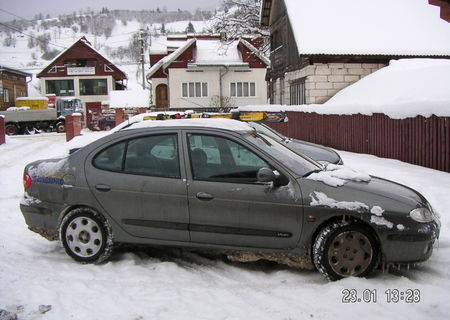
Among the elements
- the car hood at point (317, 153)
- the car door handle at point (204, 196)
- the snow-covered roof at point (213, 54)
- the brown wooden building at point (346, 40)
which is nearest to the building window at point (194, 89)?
the snow-covered roof at point (213, 54)

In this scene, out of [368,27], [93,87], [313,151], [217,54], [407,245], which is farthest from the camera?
[93,87]

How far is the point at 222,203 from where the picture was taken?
4516 mm

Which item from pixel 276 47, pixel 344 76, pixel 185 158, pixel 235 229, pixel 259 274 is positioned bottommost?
pixel 259 274

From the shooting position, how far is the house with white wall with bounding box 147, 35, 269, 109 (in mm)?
38656

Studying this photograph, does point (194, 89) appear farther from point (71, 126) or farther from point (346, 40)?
point (346, 40)

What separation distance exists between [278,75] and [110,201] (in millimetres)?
23233

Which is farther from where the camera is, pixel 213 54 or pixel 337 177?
pixel 213 54

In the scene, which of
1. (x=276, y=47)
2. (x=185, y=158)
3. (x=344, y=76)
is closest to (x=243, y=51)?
(x=276, y=47)

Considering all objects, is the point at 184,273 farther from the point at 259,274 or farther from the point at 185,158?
the point at 185,158

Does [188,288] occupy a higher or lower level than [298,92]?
lower

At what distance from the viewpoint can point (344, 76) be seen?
20.8 metres

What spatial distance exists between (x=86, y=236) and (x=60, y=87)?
52325mm

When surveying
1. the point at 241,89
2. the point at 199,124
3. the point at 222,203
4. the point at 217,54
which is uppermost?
the point at 217,54

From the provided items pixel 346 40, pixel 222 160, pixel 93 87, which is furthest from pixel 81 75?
pixel 222 160
